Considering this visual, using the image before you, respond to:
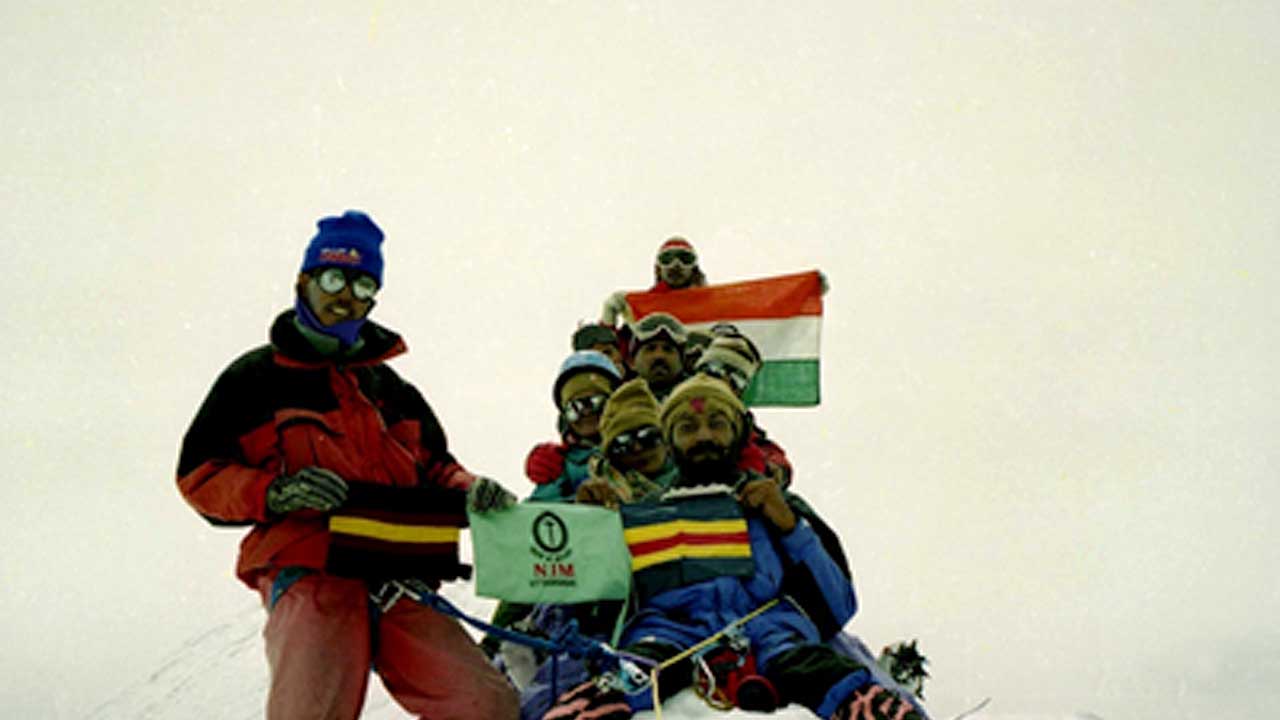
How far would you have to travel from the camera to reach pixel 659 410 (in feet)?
16.7

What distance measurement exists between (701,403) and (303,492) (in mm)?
1927

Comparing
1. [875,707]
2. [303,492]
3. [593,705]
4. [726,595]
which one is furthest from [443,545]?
[875,707]

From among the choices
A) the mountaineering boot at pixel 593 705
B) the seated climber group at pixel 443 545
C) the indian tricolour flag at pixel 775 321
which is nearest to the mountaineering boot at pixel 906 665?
the seated climber group at pixel 443 545

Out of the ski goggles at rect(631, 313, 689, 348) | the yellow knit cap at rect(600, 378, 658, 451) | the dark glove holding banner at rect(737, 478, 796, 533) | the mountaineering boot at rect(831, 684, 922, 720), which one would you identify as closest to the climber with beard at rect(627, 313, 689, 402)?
the ski goggles at rect(631, 313, 689, 348)

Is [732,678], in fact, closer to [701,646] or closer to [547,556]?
[701,646]

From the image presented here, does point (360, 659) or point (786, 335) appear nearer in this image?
point (360, 659)

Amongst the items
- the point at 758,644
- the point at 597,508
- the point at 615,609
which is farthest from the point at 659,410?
the point at 758,644

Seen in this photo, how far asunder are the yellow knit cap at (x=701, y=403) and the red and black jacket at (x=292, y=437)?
40.5 inches

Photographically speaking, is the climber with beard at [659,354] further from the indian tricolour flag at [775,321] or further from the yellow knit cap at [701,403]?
the indian tricolour flag at [775,321]

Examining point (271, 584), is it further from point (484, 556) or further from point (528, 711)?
point (528, 711)

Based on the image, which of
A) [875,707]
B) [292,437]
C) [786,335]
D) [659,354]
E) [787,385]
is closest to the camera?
[875,707]

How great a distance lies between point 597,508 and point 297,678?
1.58m

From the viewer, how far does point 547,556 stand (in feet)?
14.3

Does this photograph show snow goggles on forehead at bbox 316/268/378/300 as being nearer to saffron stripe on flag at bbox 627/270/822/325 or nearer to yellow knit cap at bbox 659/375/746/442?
yellow knit cap at bbox 659/375/746/442
